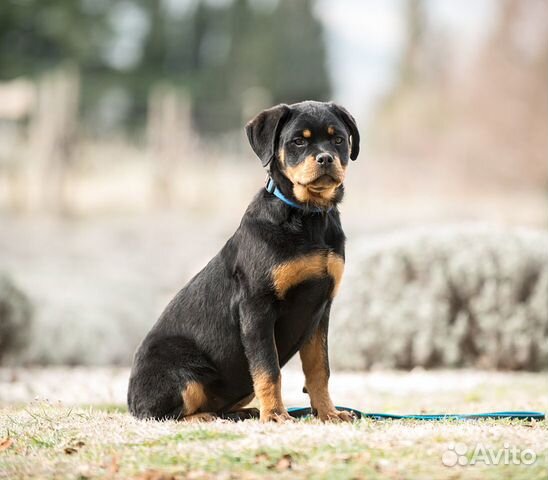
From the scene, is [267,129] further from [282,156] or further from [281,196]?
[281,196]

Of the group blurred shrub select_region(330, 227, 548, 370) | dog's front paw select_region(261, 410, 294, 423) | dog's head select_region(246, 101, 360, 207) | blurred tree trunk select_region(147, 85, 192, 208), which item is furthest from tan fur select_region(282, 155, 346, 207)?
blurred tree trunk select_region(147, 85, 192, 208)

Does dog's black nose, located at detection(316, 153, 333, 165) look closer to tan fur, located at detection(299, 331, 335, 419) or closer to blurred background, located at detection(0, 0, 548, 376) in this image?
tan fur, located at detection(299, 331, 335, 419)

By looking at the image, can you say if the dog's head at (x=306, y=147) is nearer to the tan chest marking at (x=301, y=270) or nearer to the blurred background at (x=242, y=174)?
the tan chest marking at (x=301, y=270)

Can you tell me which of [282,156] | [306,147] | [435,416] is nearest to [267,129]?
[282,156]

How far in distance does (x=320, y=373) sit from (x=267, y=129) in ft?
5.46

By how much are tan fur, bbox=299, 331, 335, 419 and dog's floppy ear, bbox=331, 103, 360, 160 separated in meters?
1.32

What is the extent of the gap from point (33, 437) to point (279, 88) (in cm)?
3703

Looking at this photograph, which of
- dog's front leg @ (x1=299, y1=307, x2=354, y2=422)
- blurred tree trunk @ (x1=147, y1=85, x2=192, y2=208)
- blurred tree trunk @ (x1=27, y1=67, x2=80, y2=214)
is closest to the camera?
dog's front leg @ (x1=299, y1=307, x2=354, y2=422)

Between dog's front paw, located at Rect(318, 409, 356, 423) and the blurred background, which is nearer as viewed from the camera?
dog's front paw, located at Rect(318, 409, 356, 423)

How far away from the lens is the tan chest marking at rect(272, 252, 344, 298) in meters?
5.08

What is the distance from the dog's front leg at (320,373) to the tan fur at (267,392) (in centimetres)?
39

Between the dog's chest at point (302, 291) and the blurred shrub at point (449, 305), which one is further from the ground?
the dog's chest at point (302, 291)

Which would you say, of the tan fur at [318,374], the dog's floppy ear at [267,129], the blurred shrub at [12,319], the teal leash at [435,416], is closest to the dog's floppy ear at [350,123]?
the dog's floppy ear at [267,129]

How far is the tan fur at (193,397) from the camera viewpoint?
5.42 meters
